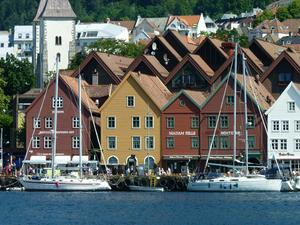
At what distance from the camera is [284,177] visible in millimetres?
111625

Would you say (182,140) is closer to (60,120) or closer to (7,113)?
(60,120)

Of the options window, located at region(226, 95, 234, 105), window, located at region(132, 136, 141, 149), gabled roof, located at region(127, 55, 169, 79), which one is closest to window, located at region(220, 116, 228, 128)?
window, located at region(226, 95, 234, 105)

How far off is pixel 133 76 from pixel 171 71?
378 inches

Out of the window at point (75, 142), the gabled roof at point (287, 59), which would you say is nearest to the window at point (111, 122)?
the window at point (75, 142)

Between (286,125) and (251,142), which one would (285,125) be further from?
(251,142)

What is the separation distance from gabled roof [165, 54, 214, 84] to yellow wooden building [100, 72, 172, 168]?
633 centimetres

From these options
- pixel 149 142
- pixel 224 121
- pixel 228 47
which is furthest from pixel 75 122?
pixel 228 47

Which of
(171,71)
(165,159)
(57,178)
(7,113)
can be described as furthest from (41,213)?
(7,113)

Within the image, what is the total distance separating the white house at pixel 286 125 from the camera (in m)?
121

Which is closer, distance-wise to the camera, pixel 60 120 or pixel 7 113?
pixel 60 120

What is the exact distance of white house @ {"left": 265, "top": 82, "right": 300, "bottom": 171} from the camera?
396 feet

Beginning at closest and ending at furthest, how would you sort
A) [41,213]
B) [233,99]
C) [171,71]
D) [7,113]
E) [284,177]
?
1. [41,213]
2. [284,177]
3. [233,99]
4. [171,71]
5. [7,113]

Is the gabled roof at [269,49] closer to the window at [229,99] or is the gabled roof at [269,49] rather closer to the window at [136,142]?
the window at [229,99]

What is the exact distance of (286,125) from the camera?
121500mm
